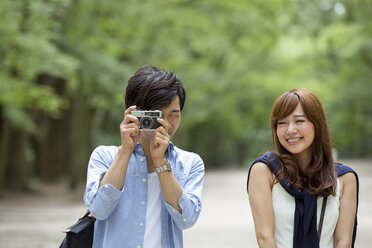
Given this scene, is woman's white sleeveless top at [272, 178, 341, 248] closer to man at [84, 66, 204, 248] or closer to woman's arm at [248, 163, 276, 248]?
woman's arm at [248, 163, 276, 248]

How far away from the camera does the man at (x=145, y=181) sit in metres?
2.80

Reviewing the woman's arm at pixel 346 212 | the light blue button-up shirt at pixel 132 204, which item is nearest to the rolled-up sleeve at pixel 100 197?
the light blue button-up shirt at pixel 132 204

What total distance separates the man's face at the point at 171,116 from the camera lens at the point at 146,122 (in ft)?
0.42

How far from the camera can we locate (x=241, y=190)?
22266 mm

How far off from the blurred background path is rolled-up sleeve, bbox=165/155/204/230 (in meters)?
6.57

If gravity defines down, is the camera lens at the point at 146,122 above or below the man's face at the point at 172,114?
below

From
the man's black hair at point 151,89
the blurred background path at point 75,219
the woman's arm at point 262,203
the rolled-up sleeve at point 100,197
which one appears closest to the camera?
the rolled-up sleeve at point 100,197

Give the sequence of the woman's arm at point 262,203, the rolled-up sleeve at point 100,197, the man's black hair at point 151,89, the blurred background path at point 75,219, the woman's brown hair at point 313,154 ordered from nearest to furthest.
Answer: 1. the rolled-up sleeve at point 100,197
2. the man's black hair at point 151,89
3. the woman's arm at point 262,203
4. the woman's brown hair at point 313,154
5. the blurred background path at point 75,219

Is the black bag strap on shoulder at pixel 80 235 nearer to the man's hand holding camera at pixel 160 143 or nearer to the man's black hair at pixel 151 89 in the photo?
the man's hand holding camera at pixel 160 143

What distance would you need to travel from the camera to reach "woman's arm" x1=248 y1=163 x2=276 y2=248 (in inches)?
121

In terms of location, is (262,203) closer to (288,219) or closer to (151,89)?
(288,219)

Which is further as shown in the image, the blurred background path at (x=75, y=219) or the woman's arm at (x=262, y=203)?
the blurred background path at (x=75, y=219)

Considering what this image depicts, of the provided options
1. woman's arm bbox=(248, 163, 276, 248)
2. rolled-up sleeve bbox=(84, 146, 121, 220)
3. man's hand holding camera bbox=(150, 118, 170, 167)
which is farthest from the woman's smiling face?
rolled-up sleeve bbox=(84, 146, 121, 220)

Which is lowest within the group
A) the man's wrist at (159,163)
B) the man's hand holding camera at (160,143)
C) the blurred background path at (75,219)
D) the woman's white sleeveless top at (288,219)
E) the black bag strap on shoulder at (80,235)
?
the blurred background path at (75,219)
